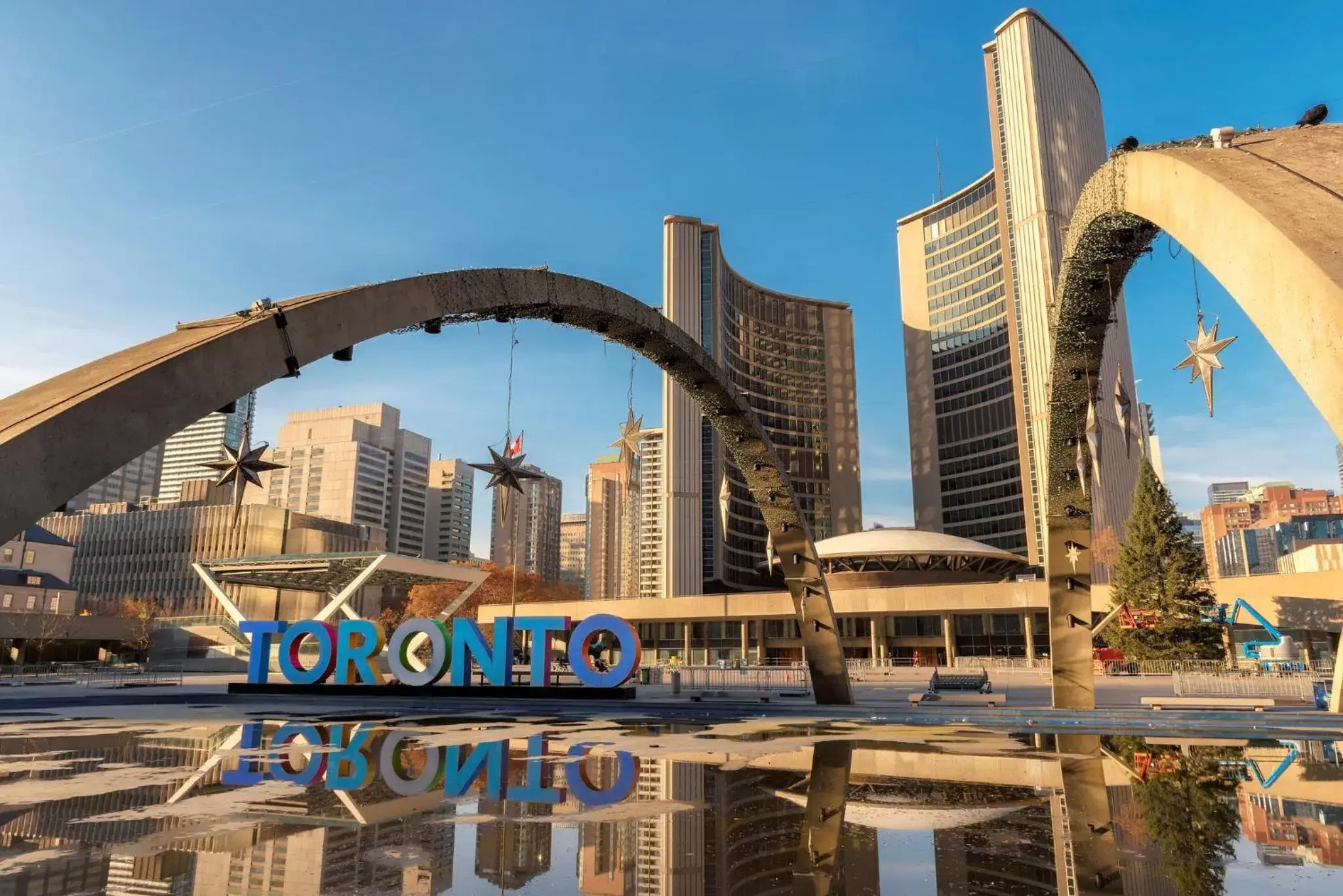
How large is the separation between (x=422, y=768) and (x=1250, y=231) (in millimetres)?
15970

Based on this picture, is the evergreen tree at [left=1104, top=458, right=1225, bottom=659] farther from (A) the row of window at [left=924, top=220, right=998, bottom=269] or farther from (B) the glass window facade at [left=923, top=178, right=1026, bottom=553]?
(A) the row of window at [left=924, top=220, right=998, bottom=269]

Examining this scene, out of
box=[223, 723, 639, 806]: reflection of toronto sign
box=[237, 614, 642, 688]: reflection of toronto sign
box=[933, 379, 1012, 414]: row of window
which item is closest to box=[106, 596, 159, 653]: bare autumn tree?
box=[237, 614, 642, 688]: reflection of toronto sign

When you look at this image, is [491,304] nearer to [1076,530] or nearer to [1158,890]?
[1158,890]

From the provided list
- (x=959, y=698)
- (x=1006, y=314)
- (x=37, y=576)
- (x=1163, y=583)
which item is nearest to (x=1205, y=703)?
(x=959, y=698)

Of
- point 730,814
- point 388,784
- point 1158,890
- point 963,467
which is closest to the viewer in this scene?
point 1158,890

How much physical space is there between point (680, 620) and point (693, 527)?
44029mm

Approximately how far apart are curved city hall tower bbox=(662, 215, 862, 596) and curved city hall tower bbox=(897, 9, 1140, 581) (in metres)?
17.0

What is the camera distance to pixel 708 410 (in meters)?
28.0

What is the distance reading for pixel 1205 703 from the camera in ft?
90.7

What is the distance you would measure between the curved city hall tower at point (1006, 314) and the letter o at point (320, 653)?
87.8 metres

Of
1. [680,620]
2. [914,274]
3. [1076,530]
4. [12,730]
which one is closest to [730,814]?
[1076,530]

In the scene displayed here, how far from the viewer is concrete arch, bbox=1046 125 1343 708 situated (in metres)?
8.60


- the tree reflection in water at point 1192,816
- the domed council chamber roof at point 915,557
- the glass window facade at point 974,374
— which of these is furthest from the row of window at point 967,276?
the tree reflection in water at point 1192,816

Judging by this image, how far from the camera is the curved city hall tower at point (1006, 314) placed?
124 m
